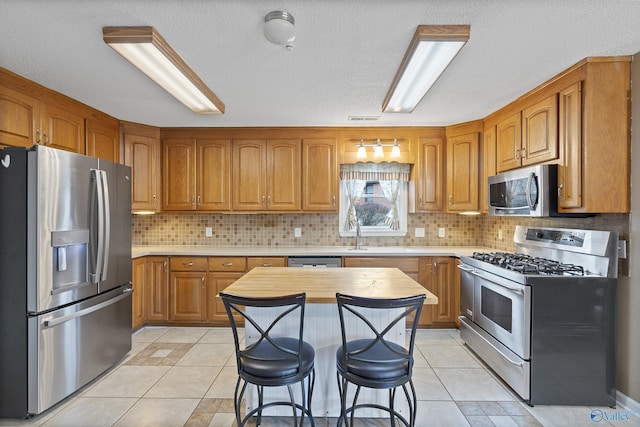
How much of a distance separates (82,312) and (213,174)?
6.87 ft

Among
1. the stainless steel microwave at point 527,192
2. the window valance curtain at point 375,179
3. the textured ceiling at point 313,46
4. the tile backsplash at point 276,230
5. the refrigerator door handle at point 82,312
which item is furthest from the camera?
the tile backsplash at point 276,230

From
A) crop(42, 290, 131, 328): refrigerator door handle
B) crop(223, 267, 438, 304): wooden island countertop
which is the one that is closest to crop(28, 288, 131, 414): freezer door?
crop(42, 290, 131, 328): refrigerator door handle

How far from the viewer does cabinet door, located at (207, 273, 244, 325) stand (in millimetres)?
3803

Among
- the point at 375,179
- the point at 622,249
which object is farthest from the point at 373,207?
the point at 622,249

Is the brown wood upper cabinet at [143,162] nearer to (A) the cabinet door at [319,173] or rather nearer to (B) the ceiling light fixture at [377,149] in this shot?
(A) the cabinet door at [319,173]

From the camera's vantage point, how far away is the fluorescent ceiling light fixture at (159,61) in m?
1.86

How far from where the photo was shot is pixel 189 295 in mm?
3834

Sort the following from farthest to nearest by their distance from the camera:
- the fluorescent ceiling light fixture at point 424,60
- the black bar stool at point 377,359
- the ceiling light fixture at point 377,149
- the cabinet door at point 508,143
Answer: the ceiling light fixture at point 377,149, the cabinet door at point 508,143, the fluorescent ceiling light fixture at point 424,60, the black bar stool at point 377,359

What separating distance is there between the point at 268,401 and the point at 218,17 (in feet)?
Result: 7.47

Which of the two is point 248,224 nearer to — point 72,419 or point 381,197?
point 381,197

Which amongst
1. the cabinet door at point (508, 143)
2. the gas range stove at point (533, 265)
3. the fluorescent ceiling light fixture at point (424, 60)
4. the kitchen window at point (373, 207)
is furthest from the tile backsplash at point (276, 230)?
the fluorescent ceiling light fixture at point (424, 60)

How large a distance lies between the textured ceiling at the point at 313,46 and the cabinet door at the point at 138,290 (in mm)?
1678

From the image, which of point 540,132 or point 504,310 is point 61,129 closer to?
point 504,310

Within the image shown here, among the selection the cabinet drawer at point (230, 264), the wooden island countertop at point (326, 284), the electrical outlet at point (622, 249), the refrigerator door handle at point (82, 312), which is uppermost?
the electrical outlet at point (622, 249)
